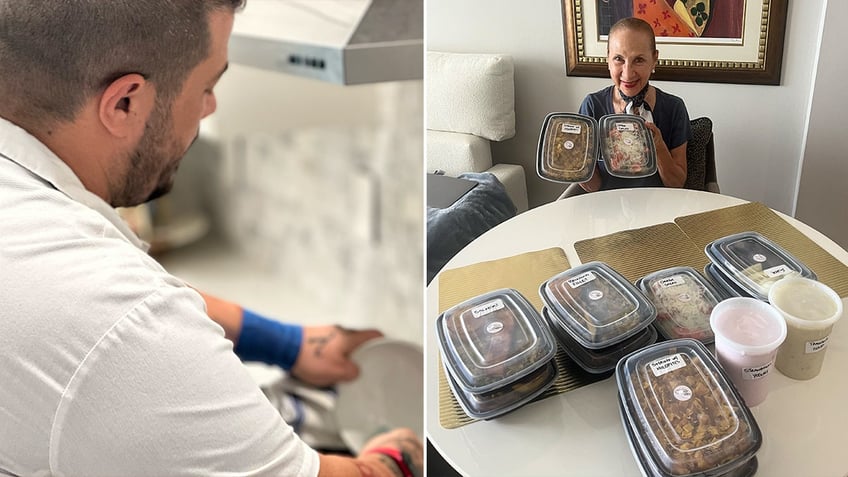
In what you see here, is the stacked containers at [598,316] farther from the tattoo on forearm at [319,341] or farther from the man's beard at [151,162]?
the tattoo on forearm at [319,341]

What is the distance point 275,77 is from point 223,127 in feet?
0.83

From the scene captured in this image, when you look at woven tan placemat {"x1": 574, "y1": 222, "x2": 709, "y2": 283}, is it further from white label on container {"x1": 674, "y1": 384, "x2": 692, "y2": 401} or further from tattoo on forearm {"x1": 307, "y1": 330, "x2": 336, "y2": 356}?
tattoo on forearm {"x1": 307, "y1": 330, "x2": 336, "y2": 356}

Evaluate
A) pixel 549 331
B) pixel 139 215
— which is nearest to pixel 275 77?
pixel 139 215

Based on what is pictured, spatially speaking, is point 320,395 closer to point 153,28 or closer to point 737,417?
point 153,28

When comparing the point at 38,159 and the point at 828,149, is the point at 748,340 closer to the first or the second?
the point at 828,149

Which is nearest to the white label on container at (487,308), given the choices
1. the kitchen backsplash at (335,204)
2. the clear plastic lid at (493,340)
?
the clear plastic lid at (493,340)

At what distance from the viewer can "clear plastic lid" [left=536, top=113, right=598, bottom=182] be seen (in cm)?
59

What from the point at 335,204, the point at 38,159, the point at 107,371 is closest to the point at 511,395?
the point at 107,371

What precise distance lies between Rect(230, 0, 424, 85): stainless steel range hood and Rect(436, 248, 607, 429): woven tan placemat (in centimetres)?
45

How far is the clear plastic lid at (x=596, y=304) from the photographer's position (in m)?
0.53

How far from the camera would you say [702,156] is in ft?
1.81

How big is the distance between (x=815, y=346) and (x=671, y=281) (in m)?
0.10

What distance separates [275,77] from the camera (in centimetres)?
191

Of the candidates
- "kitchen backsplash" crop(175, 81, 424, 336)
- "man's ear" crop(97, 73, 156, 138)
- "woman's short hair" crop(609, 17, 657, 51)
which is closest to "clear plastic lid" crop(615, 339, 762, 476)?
"woman's short hair" crop(609, 17, 657, 51)
